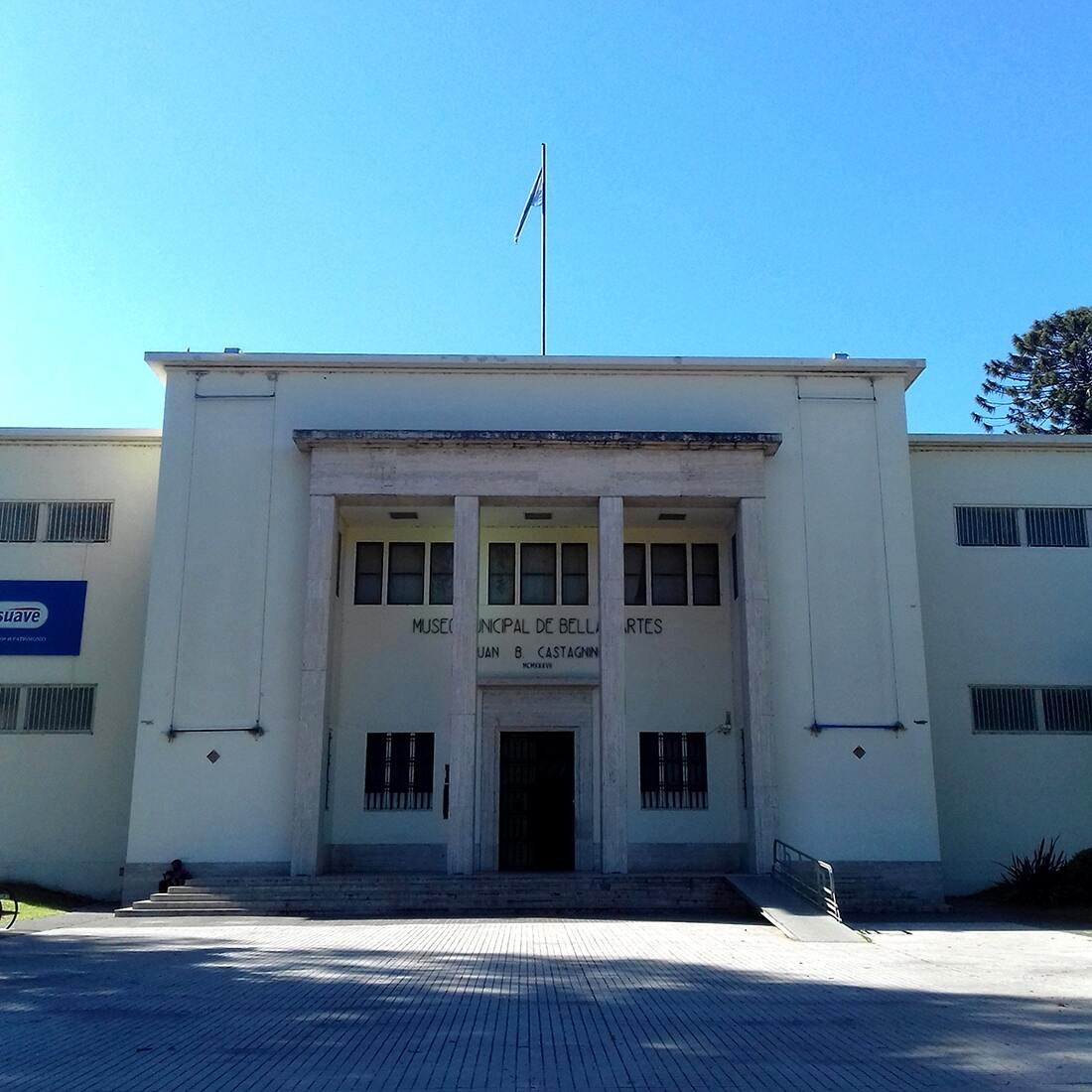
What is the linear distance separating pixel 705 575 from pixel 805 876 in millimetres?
6671

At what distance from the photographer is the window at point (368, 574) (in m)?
22.4

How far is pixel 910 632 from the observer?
67.6 ft

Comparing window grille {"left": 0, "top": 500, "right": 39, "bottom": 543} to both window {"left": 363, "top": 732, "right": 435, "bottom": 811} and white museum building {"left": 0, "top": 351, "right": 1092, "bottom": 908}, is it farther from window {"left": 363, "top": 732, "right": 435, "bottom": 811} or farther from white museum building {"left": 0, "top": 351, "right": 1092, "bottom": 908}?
window {"left": 363, "top": 732, "right": 435, "bottom": 811}

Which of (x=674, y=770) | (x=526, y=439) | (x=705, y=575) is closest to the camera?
(x=526, y=439)

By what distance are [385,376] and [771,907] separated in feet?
39.2

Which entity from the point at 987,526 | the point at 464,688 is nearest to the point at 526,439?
the point at 464,688

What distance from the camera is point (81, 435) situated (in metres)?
23.0

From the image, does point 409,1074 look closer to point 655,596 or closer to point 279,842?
point 279,842

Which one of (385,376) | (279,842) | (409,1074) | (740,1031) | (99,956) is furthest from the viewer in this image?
(385,376)

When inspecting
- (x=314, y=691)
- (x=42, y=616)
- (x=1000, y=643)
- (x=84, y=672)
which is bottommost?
(x=314, y=691)

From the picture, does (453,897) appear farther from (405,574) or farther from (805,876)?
(405,574)

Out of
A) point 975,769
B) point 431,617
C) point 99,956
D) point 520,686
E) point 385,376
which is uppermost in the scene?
point 385,376

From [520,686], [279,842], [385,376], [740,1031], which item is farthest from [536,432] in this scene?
[740,1031]

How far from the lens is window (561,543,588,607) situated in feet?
74.1
